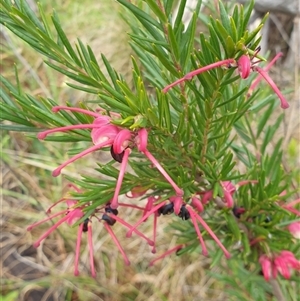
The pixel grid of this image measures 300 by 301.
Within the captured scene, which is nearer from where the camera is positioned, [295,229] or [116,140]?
[116,140]

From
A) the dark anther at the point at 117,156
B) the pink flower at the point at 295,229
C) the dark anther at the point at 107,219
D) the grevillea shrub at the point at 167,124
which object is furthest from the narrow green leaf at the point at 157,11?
the pink flower at the point at 295,229

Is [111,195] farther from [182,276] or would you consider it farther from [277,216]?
[182,276]

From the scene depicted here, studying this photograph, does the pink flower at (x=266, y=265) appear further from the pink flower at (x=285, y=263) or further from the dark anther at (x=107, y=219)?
the dark anther at (x=107, y=219)

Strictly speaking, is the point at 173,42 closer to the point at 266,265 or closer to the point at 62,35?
the point at 62,35

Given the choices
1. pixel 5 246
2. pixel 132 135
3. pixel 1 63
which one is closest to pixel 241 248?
pixel 132 135

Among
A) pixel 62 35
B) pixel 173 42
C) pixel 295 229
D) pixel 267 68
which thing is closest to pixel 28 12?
pixel 62 35

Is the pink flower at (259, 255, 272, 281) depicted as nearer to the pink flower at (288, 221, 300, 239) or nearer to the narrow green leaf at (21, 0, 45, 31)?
the pink flower at (288, 221, 300, 239)

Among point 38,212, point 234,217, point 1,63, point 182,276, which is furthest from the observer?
point 1,63
